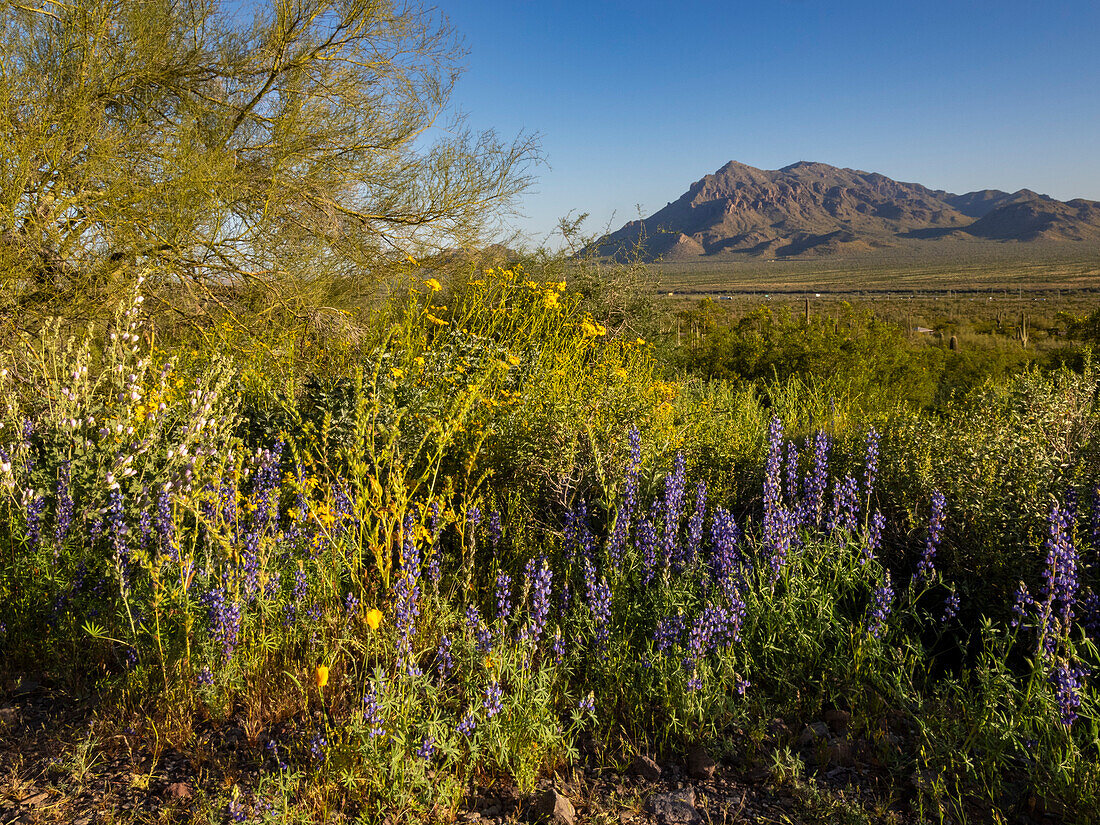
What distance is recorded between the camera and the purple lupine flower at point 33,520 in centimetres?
255

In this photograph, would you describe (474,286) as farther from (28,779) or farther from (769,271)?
(769,271)

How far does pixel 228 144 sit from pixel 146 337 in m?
2.02

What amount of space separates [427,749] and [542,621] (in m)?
0.50

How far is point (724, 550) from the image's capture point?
2357 millimetres

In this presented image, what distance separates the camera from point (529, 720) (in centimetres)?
187

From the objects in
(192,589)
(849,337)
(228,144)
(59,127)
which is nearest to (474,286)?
(228,144)

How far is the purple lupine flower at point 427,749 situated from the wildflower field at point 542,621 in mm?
20

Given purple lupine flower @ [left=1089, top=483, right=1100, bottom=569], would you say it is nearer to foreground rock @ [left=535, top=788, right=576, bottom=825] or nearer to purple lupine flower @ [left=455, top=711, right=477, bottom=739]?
foreground rock @ [left=535, top=788, right=576, bottom=825]

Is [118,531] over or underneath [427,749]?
over

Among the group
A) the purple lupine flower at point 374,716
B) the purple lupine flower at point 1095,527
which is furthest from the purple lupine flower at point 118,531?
the purple lupine flower at point 1095,527

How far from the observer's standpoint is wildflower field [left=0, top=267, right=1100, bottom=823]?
71.1 inches

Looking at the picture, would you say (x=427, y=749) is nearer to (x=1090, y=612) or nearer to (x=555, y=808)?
(x=555, y=808)

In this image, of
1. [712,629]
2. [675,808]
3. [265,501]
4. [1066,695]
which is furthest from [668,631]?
[265,501]

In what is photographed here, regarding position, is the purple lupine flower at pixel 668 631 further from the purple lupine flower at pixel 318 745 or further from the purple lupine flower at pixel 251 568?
the purple lupine flower at pixel 251 568
